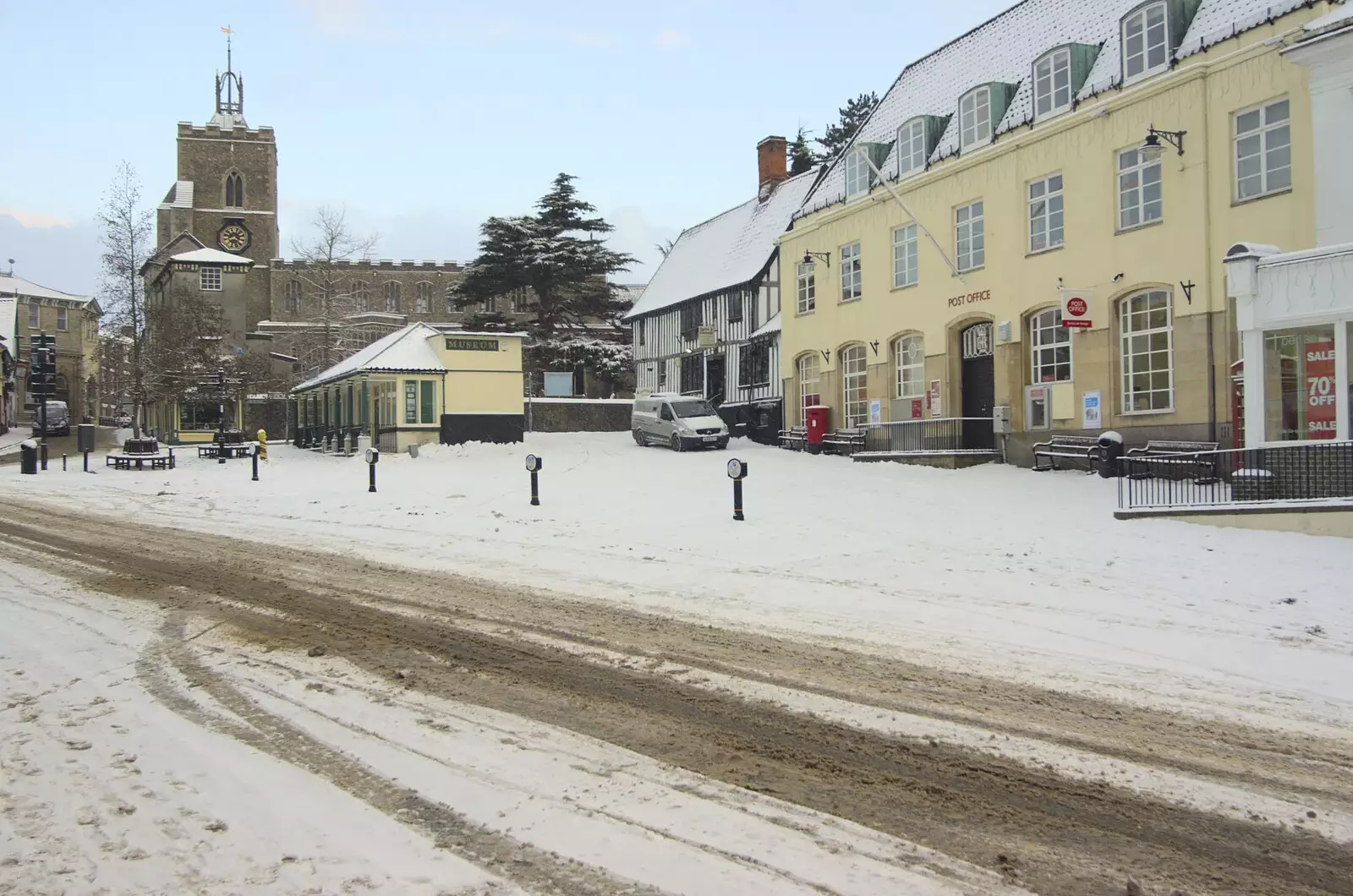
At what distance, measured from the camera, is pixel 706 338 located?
34.2m

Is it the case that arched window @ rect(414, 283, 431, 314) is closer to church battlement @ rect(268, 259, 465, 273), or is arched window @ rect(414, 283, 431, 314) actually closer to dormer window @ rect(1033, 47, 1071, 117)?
church battlement @ rect(268, 259, 465, 273)

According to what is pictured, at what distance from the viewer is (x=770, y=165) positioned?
36281 mm

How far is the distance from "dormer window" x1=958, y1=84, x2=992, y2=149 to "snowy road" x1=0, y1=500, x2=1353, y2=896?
701 inches

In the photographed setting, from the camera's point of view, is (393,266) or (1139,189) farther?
(393,266)

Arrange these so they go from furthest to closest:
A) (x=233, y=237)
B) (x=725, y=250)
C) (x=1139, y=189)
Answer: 1. (x=233, y=237)
2. (x=725, y=250)
3. (x=1139, y=189)

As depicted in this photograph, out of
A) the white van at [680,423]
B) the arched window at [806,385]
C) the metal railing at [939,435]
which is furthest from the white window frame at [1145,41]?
the white van at [680,423]

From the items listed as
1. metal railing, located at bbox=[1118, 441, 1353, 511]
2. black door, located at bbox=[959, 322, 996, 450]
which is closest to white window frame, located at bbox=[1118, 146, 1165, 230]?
black door, located at bbox=[959, 322, 996, 450]

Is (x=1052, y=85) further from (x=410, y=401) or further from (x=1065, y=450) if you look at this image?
(x=410, y=401)

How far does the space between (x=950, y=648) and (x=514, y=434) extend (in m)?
25.3

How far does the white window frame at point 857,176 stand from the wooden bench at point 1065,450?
30.3 ft

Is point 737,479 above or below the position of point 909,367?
below

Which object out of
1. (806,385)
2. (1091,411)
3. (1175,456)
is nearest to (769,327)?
(806,385)

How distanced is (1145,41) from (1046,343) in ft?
19.2

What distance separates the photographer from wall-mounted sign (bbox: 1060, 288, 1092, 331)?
18.0 meters
